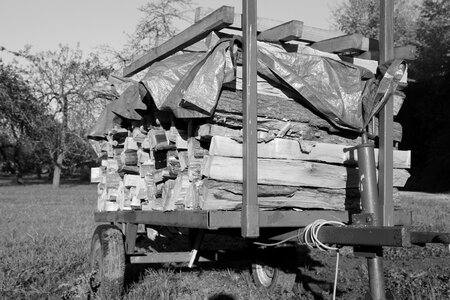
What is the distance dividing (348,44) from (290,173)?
1214 mm

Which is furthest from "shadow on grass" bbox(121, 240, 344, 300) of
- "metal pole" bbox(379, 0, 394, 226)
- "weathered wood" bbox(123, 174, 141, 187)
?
"metal pole" bbox(379, 0, 394, 226)

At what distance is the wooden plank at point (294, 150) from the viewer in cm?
390

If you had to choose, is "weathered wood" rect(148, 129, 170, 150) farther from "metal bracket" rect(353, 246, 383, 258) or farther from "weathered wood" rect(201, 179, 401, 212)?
"metal bracket" rect(353, 246, 383, 258)

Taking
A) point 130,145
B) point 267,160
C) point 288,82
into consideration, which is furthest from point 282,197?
point 130,145

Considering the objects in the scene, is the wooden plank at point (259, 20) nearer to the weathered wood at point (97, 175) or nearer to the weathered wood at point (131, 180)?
the weathered wood at point (131, 180)

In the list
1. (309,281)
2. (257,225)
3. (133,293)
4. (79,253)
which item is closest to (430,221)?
(309,281)

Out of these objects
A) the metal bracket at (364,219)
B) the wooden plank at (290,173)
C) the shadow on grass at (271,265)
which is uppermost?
the wooden plank at (290,173)

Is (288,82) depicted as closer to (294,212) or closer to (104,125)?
(294,212)

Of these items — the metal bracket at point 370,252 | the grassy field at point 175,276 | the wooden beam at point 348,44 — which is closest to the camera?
the metal bracket at point 370,252

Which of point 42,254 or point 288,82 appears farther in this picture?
point 42,254

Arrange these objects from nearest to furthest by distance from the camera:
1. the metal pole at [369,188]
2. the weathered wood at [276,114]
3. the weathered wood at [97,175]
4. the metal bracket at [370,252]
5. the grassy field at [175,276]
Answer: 1. the metal bracket at [370,252]
2. the metal pole at [369,188]
3. the weathered wood at [276,114]
4. the grassy field at [175,276]
5. the weathered wood at [97,175]

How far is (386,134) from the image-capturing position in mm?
4098

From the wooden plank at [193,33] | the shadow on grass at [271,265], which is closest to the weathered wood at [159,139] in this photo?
the wooden plank at [193,33]

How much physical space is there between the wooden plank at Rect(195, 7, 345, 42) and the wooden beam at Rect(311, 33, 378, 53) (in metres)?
0.07
